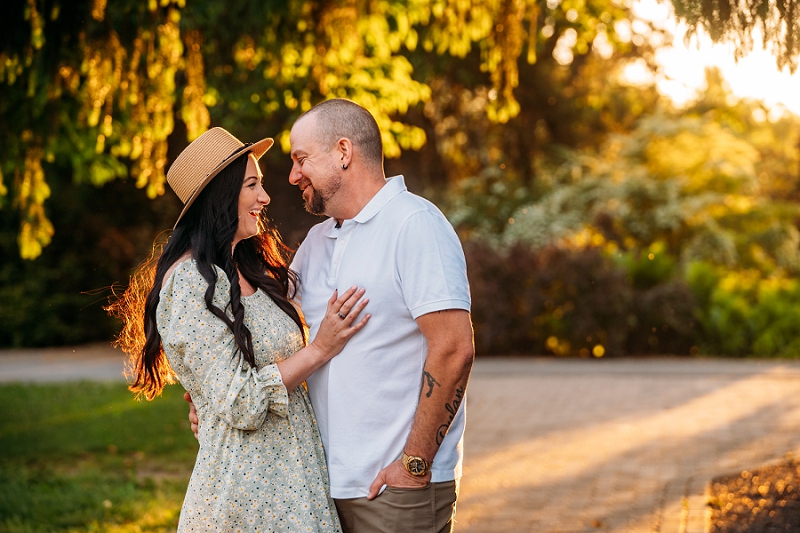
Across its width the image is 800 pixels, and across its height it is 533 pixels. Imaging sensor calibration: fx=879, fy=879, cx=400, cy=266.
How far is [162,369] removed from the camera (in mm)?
3154

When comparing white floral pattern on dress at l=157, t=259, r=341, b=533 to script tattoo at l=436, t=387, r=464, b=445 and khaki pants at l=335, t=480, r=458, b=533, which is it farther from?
script tattoo at l=436, t=387, r=464, b=445

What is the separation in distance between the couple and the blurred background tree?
12.2 feet

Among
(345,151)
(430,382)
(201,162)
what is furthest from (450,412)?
(201,162)

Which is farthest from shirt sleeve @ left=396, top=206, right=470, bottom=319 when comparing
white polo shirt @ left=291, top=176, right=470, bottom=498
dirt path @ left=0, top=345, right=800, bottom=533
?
dirt path @ left=0, top=345, right=800, bottom=533

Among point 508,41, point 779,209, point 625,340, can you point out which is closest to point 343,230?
point 508,41

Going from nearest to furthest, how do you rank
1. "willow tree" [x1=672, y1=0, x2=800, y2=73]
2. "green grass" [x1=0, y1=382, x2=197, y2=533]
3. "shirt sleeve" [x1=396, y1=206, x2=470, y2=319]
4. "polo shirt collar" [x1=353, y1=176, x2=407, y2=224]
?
"shirt sleeve" [x1=396, y1=206, x2=470, y2=319] → "polo shirt collar" [x1=353, y1=176, x2=407, y2=224] → "willow tree" [x1=672, y1=0, x2=800, y2=73] → "green grass" [x1=0, y1=382, x2=197, y2=533]

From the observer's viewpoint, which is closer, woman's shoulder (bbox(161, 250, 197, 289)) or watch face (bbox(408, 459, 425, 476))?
watch face (bbox(408, 459, 425, 476))

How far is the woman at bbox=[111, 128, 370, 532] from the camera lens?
2.76 metres

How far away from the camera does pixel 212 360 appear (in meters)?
2.75

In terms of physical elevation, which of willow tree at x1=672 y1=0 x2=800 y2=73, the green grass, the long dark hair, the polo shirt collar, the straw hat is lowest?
the green grass

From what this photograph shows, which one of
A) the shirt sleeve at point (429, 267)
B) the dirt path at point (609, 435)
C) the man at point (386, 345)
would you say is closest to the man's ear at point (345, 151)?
the man at point (386, 345)

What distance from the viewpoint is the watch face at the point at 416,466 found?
108 inches

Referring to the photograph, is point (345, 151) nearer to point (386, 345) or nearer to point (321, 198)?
point (321, 198)

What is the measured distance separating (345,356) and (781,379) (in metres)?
10.4
